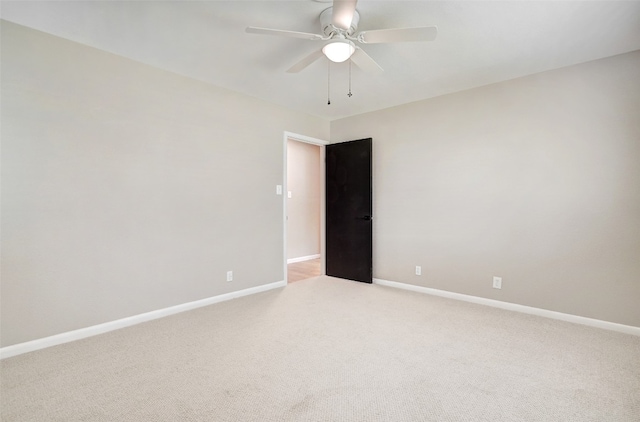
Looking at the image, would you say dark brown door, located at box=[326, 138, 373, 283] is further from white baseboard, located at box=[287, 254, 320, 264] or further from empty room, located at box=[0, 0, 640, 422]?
white baseboard, located at box=[287, 254, 320, 264]

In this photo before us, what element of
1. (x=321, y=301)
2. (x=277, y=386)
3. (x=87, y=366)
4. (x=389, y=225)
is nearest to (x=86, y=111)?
(x=87, y=366)

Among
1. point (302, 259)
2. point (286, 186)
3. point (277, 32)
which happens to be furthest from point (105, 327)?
point (302, 259)

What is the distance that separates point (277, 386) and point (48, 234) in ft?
6.90

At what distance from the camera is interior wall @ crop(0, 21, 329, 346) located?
7.36 feet

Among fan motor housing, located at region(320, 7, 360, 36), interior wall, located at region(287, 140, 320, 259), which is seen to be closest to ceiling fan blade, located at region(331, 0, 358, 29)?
fan motor housing, located at region(320, 7, 360, 36)

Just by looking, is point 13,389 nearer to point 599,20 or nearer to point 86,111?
point 86,111

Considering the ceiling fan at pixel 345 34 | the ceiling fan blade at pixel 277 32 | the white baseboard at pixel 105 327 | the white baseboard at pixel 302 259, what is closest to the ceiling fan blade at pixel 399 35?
the ceiling fan at pixel 345 34

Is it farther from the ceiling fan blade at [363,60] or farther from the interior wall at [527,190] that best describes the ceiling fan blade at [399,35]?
the interior wall at [527,190]

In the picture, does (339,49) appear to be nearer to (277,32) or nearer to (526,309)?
(277,32)

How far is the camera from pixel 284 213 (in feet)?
13.4

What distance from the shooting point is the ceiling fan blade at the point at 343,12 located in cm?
165

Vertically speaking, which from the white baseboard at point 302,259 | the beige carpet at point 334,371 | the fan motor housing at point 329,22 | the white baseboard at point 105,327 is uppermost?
the fan motor housing at point 329,22

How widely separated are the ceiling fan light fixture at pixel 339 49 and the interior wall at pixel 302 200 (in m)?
3.80

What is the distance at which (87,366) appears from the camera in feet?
6.73
